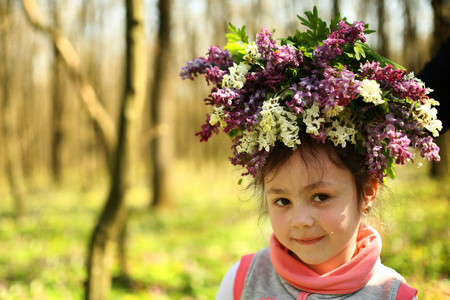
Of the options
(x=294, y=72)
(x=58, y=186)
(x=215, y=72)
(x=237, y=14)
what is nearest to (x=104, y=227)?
(x=215, y=72)

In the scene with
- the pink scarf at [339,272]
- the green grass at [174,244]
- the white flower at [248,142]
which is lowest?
the green grass at [174,244]

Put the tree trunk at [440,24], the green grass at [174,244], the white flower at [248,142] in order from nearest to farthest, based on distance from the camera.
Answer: the white flower at [248,142] → the tree trunk at [440,24] → the green grass at [174,244]

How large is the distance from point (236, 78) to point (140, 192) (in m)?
13.2

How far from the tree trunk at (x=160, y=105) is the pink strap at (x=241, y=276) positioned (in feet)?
28.5

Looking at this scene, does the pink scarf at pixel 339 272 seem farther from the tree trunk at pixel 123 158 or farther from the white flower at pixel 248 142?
the tree trunk at pixel 123 158

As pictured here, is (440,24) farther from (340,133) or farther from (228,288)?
(228,288)

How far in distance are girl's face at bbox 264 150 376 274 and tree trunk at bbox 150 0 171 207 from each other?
893 cm

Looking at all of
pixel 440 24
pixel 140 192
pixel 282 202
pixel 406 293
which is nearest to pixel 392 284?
pixel 406 293

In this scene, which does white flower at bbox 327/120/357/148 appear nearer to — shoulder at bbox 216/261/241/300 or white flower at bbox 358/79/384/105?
white flower at bbox 358/79/384/105

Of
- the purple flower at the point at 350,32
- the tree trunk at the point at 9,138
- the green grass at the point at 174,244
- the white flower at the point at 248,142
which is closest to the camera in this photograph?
the purple flower at the point at 350,32

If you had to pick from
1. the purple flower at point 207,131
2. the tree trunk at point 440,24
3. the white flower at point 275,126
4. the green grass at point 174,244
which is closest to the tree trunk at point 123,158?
the green grass at point 174,244

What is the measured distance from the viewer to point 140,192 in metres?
14.3

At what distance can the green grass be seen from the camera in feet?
15.3

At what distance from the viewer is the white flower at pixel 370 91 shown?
135 centimetres
